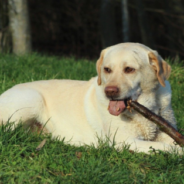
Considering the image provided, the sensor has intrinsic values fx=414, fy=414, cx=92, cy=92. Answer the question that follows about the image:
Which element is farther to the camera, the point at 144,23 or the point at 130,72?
the point at 144,23

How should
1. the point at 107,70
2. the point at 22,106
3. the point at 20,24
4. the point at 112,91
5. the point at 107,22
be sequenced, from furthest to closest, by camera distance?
the point at 107,22 → the point at 20,24 → the point at 22,106 → the point at 107,70 → the point at 112,91

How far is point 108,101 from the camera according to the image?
4.48m

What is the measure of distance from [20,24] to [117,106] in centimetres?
623

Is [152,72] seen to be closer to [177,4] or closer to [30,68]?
[30,68]

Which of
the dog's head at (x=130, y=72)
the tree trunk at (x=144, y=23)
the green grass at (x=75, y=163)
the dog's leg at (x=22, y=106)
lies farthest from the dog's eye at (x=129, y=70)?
the tree trunk at (x=144, y=23)

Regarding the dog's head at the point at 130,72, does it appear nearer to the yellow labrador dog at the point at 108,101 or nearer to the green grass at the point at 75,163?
the yellow labrador dog at the point at 108,101

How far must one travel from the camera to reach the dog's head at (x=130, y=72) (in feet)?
13.8

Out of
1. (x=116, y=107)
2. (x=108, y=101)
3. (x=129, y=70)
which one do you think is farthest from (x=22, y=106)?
(x=129, y=70)

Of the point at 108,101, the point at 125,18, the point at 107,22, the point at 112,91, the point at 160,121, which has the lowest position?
the point at 107,22

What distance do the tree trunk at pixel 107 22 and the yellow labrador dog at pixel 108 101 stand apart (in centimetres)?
909

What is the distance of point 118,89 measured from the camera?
13.5 ft

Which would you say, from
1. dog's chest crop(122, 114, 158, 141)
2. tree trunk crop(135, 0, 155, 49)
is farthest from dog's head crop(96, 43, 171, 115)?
tree trunk crop(135, 0, 155, 49)

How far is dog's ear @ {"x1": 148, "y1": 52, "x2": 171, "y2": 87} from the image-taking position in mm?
4324

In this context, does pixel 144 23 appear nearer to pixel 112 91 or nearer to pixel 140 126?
pixel 140 126
